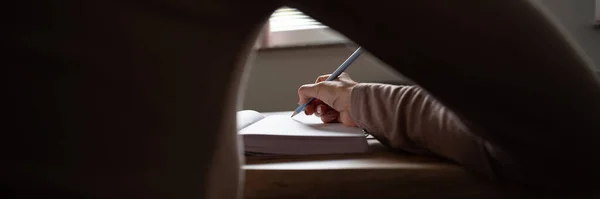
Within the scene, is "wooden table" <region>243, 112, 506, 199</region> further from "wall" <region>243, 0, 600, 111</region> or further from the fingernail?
"wall" <region>243, 0, 600, 111</region>

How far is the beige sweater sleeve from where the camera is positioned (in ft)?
1.59

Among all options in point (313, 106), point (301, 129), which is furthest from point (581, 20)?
point (301, 129)

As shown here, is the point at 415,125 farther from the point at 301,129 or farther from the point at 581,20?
the point at 581,20

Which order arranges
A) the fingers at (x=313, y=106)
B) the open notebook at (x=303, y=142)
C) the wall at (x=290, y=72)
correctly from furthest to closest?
the wall at (x=290, y=72), the fingers at (x=313, y=106), the open notebook at (x=303, y=142)

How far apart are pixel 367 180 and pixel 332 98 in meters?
0.23

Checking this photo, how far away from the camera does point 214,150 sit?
36 cm

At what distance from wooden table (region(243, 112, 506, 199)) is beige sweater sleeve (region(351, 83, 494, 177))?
18 mm

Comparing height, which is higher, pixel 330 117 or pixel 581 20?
pixel 581 20

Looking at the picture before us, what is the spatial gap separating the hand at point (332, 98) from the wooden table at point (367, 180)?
164 millimetres

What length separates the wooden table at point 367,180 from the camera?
50cm

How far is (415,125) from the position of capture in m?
0.55

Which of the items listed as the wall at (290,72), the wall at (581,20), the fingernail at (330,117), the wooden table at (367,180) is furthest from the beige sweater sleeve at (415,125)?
the wall at (581,20)

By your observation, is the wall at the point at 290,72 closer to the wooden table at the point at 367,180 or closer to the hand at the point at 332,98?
the hand at the point at 332,98

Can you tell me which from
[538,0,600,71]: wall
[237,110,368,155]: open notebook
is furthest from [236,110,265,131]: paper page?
[538,0,600,71]: wall
